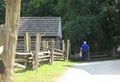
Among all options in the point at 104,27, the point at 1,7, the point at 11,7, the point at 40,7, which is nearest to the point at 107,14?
the point at 104,27

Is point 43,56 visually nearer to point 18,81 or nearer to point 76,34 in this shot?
point 18,81

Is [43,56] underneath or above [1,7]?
underneath

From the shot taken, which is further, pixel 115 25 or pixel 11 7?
pixel 115 25

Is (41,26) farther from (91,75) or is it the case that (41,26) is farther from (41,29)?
(91,75)

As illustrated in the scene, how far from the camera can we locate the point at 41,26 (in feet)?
132

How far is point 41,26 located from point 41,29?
2.15 feet

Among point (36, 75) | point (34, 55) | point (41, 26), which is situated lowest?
point (36, 75)

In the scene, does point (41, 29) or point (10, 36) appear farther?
point (41, 29)

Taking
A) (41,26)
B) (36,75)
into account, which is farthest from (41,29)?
(36,75)

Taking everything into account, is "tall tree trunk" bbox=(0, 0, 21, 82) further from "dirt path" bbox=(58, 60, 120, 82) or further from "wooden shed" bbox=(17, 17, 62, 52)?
"wooden shed" bbox=(17, 17, 62, 52)

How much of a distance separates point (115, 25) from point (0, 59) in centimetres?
3580

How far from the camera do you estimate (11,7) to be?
6.19 meters

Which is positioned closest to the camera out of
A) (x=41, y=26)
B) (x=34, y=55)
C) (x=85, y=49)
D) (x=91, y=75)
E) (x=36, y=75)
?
(x=36, y=75)

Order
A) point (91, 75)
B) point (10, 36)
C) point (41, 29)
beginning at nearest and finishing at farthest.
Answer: point (10, 36) → point (91, 75) → point (41, 29)
